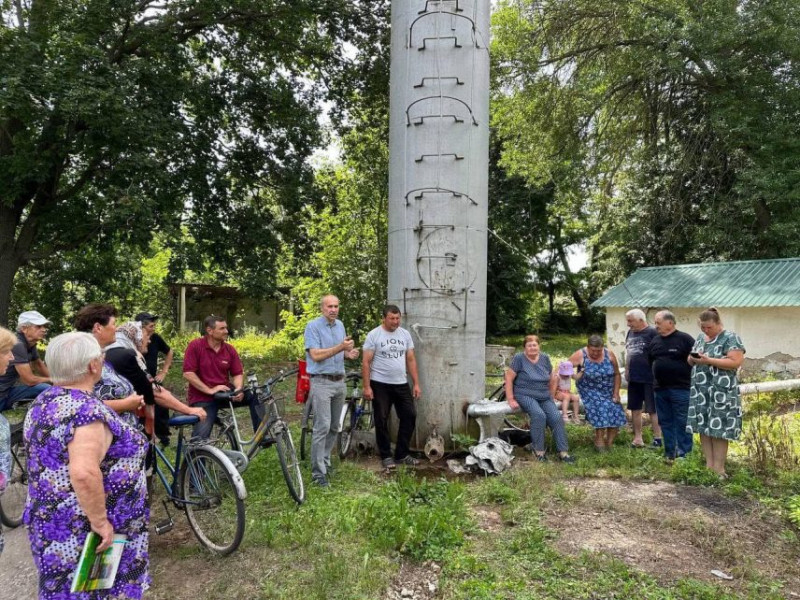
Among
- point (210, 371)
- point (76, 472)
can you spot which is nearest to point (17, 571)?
point (210, 371)

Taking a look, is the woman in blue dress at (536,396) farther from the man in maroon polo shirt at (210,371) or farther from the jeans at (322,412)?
the man in maroon polo shirt at (210,371)

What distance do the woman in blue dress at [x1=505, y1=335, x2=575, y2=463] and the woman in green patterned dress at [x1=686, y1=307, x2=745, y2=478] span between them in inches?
51.4

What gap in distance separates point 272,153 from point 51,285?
6871mm

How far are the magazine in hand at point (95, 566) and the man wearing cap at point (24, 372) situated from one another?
129 inches

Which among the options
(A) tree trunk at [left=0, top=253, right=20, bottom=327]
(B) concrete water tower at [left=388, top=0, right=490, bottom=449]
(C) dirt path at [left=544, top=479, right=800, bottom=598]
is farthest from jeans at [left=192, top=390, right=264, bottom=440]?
(A) tree trunk at [left=0, top=253, right=20, bottom=327]

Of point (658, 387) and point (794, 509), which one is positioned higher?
point (658, 387)

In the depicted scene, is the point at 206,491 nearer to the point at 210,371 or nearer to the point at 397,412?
the point at 210,371

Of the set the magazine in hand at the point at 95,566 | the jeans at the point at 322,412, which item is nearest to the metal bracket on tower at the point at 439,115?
the jeans at the point at 322,412

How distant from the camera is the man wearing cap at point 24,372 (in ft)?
17.1

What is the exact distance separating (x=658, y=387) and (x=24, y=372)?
6.35m

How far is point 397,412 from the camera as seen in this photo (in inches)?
233

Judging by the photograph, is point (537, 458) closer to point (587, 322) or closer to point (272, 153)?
point (272, 153)

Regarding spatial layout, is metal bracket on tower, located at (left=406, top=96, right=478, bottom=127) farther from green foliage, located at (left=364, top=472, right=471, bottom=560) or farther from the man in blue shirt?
green foliage, located at (left=364, top=472, right=471, bottom=560)

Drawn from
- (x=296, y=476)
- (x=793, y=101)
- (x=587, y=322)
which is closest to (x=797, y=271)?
(x=793, y=101)
